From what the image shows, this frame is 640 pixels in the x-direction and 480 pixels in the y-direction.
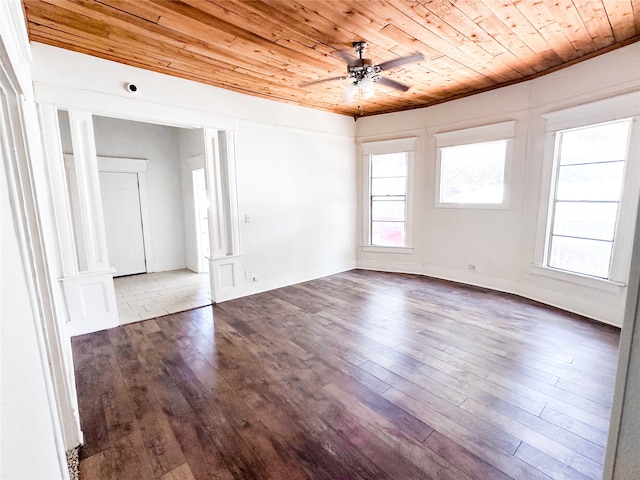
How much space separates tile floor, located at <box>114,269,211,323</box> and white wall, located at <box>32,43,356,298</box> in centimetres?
62

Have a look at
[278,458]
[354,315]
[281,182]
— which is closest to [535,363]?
[354,315]

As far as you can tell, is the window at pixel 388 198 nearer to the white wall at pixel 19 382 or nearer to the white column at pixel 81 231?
the white column at pixel 81 231

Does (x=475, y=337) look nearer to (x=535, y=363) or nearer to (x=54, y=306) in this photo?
(x=535, y=363)

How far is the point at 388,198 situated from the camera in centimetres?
549

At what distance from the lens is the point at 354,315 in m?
3.62

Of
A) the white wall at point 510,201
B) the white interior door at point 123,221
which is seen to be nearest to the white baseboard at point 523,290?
the white wall at point 510,201

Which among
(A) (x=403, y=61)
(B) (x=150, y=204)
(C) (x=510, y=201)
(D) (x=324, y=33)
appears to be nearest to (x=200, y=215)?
(B) (x=150, y=204)

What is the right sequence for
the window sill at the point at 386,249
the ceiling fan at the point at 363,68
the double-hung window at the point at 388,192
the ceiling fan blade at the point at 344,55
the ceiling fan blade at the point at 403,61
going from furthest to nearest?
the window sill at the point at 386,249 → the double-hung window at the point at 388,192 → the ceiling fan blade at the point at 344,55 → the ceiling fan at the point at 363,68 → the ceiling fan blade at the point at 403,61

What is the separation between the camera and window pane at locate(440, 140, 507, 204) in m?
4.31

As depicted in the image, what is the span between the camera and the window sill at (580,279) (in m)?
3.21

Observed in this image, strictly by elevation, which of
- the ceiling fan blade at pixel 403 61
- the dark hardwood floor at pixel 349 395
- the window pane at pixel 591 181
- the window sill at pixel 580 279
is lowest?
the dark hardwood floor at pixel 349 395

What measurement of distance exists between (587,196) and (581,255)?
67 cm

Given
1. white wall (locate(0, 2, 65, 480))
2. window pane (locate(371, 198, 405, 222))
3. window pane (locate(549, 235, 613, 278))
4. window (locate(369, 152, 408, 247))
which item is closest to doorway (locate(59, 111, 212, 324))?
window (locate(369, 152, 408, 247))

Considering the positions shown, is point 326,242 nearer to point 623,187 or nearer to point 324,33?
point 324,33
